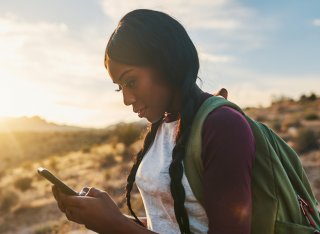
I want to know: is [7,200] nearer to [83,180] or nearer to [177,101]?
A: [83,180]

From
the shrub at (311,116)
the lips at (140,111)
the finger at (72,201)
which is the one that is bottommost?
the finger at (72,201)

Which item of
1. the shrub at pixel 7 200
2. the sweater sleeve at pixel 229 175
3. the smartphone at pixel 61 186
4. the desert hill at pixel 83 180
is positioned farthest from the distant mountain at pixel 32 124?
the sweater sleeve at pixel 229 175

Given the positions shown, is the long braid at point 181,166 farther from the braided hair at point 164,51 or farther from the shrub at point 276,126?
the shrub at point 276,126

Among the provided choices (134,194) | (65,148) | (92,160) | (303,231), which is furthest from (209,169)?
(65,148)

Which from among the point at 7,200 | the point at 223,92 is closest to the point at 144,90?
the point at 223,92

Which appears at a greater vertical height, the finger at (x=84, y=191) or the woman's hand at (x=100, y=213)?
the finger at (x=84, y=191)

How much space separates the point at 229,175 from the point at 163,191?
45 centimetres

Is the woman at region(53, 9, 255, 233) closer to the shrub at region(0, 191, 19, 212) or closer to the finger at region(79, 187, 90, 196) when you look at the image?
the finger at region(79, 187, 90, 196)

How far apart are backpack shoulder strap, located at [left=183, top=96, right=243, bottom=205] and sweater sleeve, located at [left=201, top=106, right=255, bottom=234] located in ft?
0.30

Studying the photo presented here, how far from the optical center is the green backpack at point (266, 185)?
2252 millimetres

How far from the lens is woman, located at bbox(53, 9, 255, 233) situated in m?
2.14

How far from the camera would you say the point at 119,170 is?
19844 mm

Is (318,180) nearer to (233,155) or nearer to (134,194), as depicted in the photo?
(134,194)

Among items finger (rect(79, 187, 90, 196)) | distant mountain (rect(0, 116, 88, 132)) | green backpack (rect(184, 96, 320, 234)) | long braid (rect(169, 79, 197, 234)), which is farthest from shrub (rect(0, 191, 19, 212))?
distant mountain (rect(0, 116, 88, 132))
